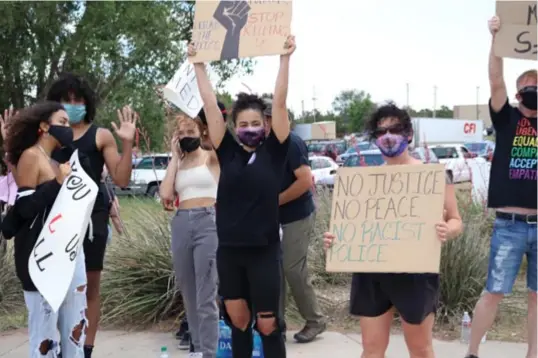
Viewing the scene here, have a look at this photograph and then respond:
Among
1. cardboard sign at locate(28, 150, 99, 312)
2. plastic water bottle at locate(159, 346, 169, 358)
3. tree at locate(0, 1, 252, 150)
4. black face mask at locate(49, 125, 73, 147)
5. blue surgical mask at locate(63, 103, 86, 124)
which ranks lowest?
plastic water bottle at locate(159, 346, 169, 358)

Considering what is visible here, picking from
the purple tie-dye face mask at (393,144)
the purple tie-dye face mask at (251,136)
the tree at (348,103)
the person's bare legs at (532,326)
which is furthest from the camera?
the tree at (348,103)

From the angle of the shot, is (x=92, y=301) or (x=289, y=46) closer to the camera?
(x=289, y=46)

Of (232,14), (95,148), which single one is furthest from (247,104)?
(95,148)

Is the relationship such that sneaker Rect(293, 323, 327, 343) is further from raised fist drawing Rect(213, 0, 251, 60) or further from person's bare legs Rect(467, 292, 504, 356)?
raised fist drawing Rect(213, 0, 251, 60)

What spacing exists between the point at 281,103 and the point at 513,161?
1.67 metres

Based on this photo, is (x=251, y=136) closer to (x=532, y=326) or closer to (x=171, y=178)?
(x=171, y=178)

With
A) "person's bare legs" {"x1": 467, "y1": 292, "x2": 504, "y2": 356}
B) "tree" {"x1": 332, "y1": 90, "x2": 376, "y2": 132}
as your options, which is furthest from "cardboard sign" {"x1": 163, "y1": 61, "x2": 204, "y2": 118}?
"tree" {"x1": 332, "y1": 90, "x2": 376, "y2": 132}

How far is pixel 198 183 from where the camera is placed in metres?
4.69

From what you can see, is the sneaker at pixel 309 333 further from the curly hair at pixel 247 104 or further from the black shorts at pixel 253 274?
the curly hair at pixel 247 104

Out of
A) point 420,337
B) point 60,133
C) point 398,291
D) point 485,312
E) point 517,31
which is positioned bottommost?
point 485,312

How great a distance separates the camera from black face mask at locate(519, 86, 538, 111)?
13.8ft

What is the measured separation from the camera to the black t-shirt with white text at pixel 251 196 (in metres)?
3.61

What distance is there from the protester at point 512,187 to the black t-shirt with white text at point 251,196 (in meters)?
1.55

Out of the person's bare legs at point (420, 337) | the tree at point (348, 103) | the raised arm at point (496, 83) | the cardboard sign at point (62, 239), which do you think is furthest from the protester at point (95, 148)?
the tree at point (348, 103)
